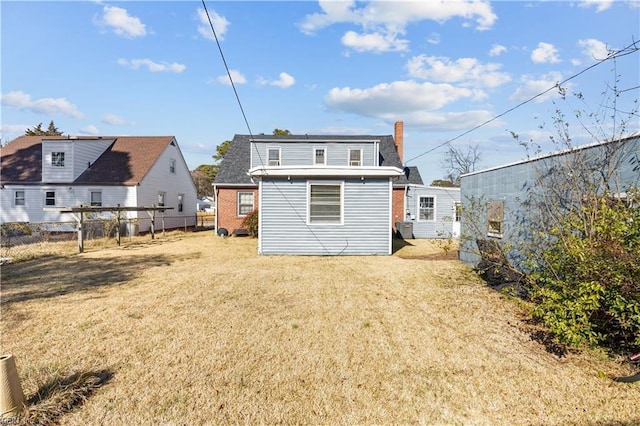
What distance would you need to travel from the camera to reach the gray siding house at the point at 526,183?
5000 mm

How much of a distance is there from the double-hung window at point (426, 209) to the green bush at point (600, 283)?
13.6 m

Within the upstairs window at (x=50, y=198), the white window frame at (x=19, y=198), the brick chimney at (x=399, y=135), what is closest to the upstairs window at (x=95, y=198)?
the upstairs window at (x=50, y=198)

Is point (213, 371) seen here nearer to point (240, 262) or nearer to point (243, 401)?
point (243, 401)

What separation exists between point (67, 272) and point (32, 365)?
237 inches

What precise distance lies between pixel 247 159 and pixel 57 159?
426 inches

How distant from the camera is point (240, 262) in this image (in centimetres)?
1036

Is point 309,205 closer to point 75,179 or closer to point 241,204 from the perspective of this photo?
point 241,204

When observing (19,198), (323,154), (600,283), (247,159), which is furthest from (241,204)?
(600,283)

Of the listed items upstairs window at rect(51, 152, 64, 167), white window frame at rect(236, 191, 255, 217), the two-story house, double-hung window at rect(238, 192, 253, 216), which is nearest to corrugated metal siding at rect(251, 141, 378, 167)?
white window frame at rect(236, 191, 255, 217)

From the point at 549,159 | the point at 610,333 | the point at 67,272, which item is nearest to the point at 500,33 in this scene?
the point at 549,159

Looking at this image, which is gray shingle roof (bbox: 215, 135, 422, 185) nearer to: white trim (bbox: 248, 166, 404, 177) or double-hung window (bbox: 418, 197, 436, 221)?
double-hung window (bbox: 418, 197, 436, 221)

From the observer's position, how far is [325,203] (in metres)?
11.5

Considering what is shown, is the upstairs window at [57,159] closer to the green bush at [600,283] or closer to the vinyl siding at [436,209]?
the vinyl siding at [436,209]

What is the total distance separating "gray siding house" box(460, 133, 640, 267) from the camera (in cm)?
500
